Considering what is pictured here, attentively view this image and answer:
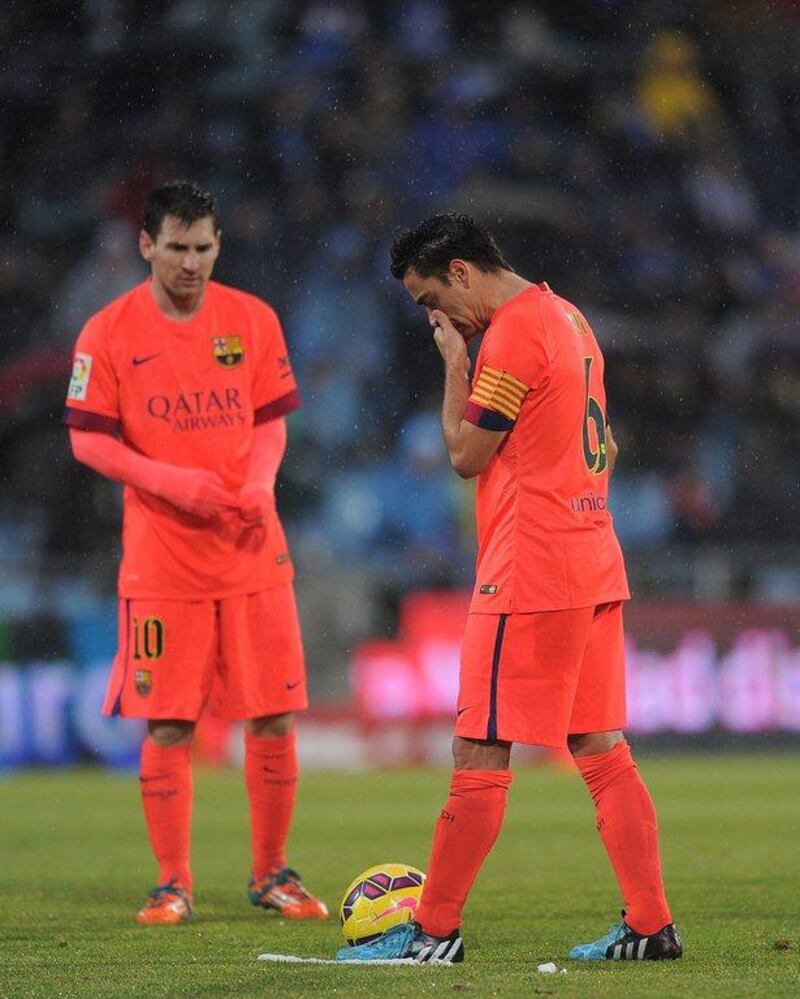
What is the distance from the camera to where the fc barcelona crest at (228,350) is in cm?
615

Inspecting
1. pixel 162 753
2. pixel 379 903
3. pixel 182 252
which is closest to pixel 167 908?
pixel 162 753

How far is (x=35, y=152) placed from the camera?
58.9ft

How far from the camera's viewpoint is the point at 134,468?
19.4ft

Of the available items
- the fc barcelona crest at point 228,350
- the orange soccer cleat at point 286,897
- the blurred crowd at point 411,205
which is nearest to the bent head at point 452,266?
the fc barcelona crest at point 228,350

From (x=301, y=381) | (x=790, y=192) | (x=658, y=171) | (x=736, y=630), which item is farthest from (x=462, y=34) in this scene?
(x=736, y=630)

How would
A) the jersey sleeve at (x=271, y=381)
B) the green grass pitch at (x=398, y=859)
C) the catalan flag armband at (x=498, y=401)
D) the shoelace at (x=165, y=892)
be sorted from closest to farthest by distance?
1. the green grass pitch at (x=398, y=859)
2. the catalan flag armband at (x=498, y=401)
3. the shoelace at (x=165, y=892)
4. the jersey sleeve at (x=271, y=381)

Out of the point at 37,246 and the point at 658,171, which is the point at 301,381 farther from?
the point at 658,171

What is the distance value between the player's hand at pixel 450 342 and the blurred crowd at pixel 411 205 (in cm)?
1024

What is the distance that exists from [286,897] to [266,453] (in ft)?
4.67

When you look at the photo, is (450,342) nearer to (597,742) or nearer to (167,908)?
(597,742)

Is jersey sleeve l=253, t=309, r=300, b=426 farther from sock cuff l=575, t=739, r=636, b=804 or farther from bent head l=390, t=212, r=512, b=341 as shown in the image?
sock cuff l=575, t=739, r=636, b=804

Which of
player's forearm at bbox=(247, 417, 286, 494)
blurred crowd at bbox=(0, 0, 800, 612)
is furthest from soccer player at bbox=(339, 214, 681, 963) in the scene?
blurred crowd at bbox=(0, 0, 800, 612)

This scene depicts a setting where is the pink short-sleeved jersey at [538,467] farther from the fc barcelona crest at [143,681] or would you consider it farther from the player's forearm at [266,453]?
the fc barcelona crest at [143,681]

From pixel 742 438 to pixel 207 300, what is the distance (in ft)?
36.6
